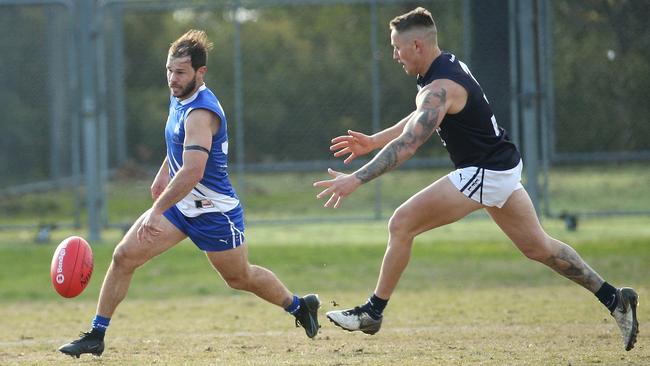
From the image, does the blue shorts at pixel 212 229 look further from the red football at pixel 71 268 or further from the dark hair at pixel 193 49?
the dark hair at pixel 193 49

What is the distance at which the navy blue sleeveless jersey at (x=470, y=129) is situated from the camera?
7719 millimetres

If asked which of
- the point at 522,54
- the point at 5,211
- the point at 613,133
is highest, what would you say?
the point at 522,54

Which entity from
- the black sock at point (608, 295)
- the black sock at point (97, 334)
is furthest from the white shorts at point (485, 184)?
the black sock at point (97, 334)

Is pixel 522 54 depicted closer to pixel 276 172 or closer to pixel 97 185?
pixel 276 172

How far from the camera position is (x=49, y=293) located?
13.3m

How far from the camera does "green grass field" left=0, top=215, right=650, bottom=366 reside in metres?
8.20

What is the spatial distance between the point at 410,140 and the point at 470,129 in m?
0.66

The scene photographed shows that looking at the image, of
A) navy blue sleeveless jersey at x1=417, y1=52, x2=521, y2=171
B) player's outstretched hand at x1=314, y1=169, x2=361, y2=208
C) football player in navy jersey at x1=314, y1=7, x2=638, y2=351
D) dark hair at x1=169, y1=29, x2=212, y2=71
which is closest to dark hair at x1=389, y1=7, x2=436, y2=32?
football player in navy jersey at x1=314, y1=7, x2=638, y2=351

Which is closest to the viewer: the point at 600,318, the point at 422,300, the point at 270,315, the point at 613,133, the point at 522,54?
the point at 600,318

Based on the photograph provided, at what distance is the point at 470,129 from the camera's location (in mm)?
7824

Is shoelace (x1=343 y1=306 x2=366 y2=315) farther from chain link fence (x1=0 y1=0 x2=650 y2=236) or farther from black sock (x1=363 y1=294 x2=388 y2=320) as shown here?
chain link fence (x1=0 y1=0 x2=650 y2=236)

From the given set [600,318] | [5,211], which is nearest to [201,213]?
[600,318]

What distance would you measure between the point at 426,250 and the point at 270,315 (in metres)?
4.53

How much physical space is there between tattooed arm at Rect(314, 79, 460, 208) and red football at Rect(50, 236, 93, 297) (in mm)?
2031
